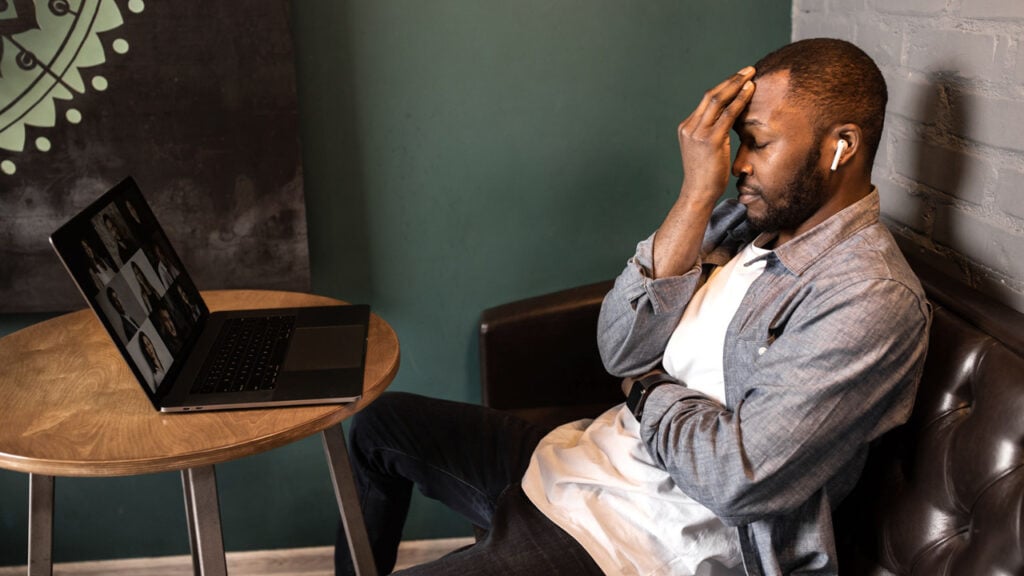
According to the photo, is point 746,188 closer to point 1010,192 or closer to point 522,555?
point 1010,192

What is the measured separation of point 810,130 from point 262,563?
5.48ft

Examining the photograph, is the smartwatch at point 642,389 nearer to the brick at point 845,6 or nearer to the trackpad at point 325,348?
the trackpad at point 325,348

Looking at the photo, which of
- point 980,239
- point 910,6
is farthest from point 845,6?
point 980,239

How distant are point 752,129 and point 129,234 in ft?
3.20

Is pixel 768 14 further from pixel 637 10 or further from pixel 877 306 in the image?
pixel 877 306

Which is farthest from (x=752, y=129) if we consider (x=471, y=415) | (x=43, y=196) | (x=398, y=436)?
(x=43, y=196)

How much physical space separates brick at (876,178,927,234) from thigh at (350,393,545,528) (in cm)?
72

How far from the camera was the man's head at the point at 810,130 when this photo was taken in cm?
125

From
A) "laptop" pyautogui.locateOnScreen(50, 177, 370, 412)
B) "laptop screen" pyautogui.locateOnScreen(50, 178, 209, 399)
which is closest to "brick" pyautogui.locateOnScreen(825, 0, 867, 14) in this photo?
"laptop" pyautogui.locateOnScreen(50, 177, 370, 412)

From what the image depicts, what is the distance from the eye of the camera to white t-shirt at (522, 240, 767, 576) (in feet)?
4.18

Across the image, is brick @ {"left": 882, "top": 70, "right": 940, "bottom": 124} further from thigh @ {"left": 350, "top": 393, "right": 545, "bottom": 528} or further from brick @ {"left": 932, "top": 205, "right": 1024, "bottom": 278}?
thigh @ {"left": 350, "top": 393, "right": 545, "bottom": 528}

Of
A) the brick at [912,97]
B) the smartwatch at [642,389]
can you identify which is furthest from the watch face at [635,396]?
the brick at [912,97]

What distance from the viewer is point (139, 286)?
1.41 meters

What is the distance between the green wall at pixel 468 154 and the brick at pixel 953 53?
49 centimetres
